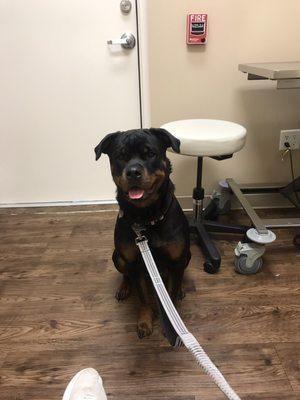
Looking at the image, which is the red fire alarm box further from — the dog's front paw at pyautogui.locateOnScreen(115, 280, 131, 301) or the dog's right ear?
the dog's front paw at pyautogui.locateOnScreen(115, 280, 131, 301)

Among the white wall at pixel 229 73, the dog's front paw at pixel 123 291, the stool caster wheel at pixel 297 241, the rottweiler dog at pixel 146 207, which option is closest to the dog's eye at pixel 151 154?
the rottweiler dog at pixel 146 207

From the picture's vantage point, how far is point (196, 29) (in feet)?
6.34

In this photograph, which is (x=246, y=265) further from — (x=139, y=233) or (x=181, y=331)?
(x=181, y=331)

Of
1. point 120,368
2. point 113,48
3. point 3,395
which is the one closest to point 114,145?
point 120,368

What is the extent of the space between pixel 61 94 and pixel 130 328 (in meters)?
1.57

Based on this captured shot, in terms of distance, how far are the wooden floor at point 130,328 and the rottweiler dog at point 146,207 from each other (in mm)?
152

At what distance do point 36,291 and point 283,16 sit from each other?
1986 millimetres

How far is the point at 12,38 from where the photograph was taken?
212 cm

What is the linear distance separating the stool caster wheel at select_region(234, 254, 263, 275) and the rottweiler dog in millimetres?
389

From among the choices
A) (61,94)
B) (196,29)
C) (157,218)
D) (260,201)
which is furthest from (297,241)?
(61,94)

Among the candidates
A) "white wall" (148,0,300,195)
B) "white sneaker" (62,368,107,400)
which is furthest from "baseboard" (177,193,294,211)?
"white sneaker" (62,368,107,400)

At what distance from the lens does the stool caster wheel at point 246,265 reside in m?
1.67

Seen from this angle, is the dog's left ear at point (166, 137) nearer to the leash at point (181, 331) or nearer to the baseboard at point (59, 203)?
the leash at point (181, 331)

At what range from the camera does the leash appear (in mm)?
695
